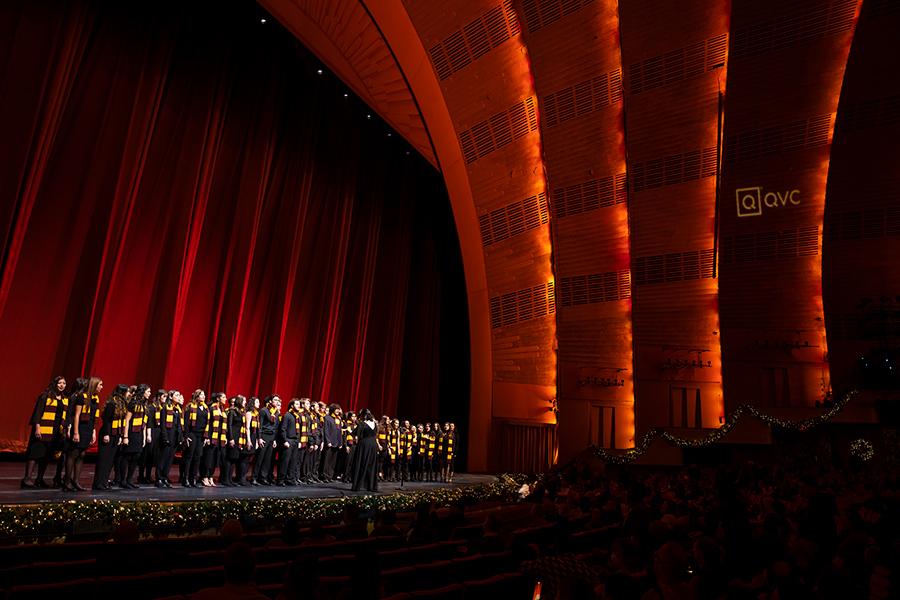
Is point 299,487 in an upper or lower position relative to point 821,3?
lower

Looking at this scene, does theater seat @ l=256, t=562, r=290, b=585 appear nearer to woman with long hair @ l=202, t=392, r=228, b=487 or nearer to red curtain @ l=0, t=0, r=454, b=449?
woman with long hair @ l=202, t=392, r=228, b=487

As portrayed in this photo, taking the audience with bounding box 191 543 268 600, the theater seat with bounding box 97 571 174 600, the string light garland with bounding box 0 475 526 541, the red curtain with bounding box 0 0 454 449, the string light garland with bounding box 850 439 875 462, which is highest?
the red curtain with bounding box 0 0 454 449

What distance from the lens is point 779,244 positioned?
1467cm

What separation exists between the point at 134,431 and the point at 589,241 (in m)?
12.0

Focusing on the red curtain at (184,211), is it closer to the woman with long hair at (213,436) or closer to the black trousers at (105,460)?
the woman with long hair at (213,436)

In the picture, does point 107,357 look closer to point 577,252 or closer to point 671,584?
point 671,584

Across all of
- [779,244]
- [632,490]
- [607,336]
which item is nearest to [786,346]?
[779,244]

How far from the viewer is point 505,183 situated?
56.3 feet

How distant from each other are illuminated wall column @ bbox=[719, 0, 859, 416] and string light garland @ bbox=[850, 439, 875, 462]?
3.97 feet

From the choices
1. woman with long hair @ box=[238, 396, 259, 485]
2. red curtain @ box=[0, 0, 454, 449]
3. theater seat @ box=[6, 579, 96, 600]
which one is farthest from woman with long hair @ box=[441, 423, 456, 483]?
theater seat @ box=[6, 579, 96, 600]

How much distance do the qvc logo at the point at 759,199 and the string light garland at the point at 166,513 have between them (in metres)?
10.6

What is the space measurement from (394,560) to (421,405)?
48.9ft

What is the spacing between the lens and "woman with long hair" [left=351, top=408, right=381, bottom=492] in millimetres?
10227

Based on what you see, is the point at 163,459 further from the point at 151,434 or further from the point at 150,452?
the point at 151,434
